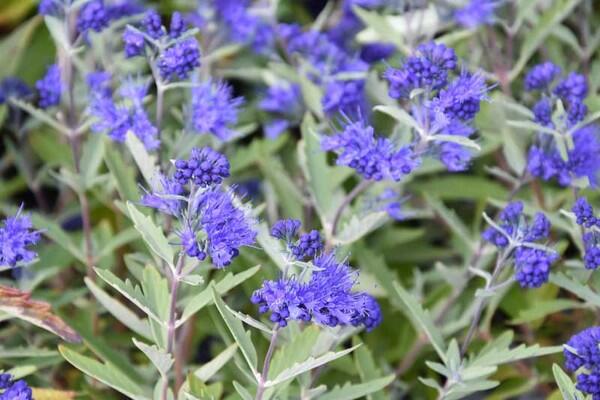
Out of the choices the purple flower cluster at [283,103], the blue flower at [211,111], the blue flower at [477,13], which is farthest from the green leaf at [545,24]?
the blue flower at [211,111]

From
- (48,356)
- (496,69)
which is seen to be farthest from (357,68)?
(48,356)

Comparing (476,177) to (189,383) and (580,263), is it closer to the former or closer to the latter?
(580,263)

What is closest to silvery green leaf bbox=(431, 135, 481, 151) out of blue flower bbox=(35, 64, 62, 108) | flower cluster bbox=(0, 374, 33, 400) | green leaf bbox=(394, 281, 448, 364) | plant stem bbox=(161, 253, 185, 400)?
green leaf bbox=(394, 281, 448, 364)

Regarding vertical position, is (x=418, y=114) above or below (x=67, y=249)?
above

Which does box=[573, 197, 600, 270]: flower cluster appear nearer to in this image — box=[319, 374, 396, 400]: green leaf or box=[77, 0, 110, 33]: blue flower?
box=[319, 374, 396, 400]: green leaf

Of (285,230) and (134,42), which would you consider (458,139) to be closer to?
(285,230)

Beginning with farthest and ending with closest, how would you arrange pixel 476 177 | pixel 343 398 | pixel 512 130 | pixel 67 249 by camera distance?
pixel 476 177 → pixel 512 130 → pixel 67 249 → pixel 343 398

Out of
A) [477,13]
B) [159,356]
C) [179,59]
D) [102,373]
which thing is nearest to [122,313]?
[102,373]

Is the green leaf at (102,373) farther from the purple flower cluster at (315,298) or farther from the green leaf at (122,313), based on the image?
the purple flower cluster at (315,298)
